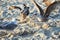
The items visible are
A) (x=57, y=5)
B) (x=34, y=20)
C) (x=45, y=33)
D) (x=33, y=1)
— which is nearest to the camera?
(x=45, y=33)

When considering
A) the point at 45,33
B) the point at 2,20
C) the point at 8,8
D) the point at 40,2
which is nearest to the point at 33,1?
the point at 40,2

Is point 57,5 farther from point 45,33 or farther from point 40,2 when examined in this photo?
point 45,33

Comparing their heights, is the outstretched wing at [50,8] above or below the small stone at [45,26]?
above

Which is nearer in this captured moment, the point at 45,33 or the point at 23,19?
the point at 45,33

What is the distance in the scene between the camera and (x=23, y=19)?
1.31m

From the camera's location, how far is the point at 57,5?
1.38m

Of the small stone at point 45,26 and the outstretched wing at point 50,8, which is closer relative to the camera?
the small stone at point 45,26

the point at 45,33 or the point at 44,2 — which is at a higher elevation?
the point at 44,2

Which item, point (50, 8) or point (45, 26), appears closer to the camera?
point (45, 26)

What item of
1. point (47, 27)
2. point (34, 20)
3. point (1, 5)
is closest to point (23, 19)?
point (34, 20)

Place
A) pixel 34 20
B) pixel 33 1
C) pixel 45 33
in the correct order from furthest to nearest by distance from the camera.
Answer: pixel 33 1, pixel 34 20, pixel 45 33

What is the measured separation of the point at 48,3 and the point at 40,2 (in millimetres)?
83

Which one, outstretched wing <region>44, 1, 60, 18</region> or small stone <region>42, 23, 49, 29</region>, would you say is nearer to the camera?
small stone <region>42, 23, 49, 29</region>

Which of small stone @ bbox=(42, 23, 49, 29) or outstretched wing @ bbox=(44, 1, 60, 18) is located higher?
outstretched wing @ bbox=(44, 1, 60, 18)
